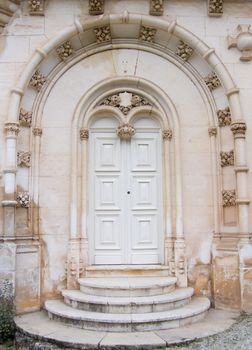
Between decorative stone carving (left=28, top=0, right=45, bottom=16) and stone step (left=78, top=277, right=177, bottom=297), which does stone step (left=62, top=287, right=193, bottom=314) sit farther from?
decorative stone carving (left=28, top=0, right=45, bottom=16)

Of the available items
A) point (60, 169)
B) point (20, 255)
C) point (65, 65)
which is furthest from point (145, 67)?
point (20, 255)

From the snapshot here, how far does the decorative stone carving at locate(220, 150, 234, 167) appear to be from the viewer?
20.2 feet

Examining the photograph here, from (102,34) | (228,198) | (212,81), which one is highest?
(102,34)

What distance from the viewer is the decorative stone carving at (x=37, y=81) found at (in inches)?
249

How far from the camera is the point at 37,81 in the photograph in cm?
634

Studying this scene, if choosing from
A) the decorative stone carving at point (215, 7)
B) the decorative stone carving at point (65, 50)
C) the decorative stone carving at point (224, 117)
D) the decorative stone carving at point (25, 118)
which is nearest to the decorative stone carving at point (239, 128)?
the decorative stone carving at point (224, 117)

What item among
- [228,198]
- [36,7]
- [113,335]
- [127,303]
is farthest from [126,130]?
[113,335]

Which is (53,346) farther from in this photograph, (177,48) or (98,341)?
(177,48)

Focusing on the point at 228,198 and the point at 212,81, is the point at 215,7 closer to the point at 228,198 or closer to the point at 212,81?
the point at 212,81

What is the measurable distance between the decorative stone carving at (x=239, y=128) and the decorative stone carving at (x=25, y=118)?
10.9ft

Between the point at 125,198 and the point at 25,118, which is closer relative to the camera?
the point at 25,118

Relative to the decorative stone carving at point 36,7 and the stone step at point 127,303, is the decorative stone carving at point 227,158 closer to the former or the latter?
the stone step at point 127,303

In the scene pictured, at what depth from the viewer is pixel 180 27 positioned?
248 inches

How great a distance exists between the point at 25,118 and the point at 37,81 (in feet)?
2.21
